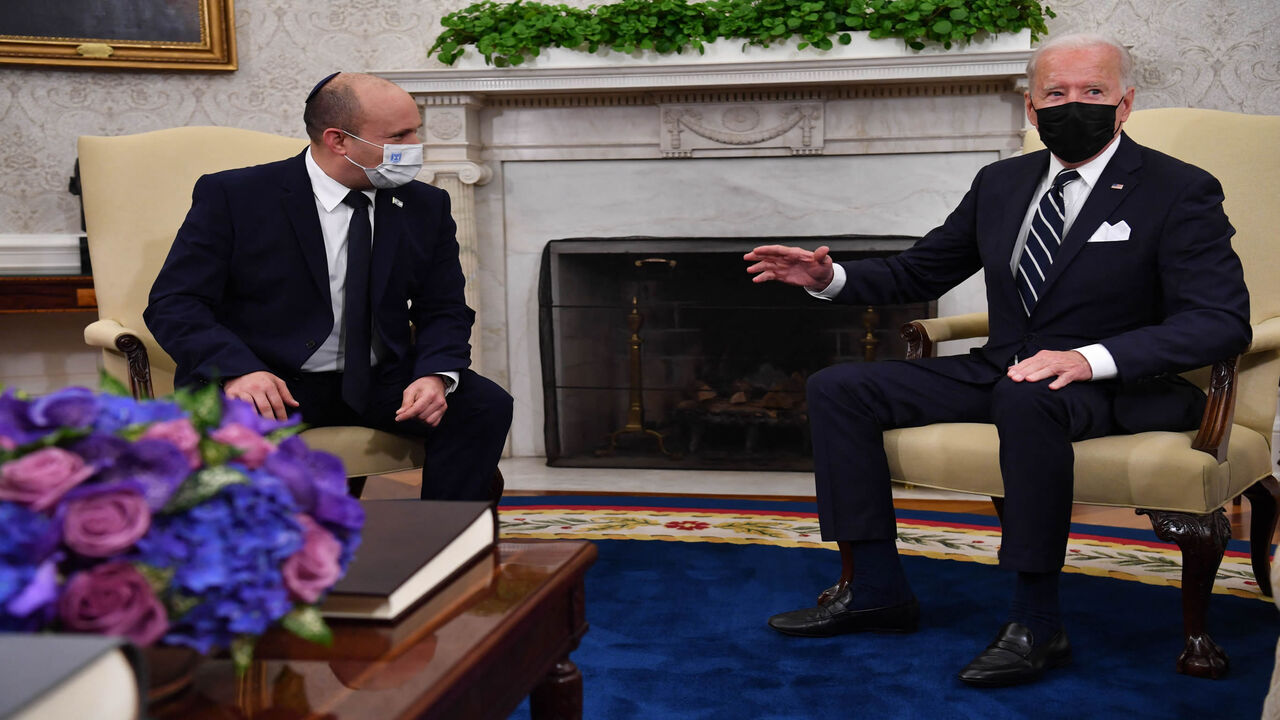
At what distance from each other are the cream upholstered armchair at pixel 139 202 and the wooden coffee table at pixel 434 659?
5.51 feet

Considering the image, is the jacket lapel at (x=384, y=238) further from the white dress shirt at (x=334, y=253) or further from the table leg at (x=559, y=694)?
the table leg at (x=559, y=694)

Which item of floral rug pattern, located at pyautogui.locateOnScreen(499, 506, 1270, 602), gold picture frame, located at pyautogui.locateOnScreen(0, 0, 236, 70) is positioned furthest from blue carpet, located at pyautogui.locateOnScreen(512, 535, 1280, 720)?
gold picture frame, located at pyautogui.locateOnScreen(0, 0, 236, 70)

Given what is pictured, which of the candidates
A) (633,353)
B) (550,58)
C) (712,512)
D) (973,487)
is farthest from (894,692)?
(550,58)

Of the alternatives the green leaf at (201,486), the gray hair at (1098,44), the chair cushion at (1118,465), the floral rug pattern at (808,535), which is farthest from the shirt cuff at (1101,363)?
the green leaf at (201,486)

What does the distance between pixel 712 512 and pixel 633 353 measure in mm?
963

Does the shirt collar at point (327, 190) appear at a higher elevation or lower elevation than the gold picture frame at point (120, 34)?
lower

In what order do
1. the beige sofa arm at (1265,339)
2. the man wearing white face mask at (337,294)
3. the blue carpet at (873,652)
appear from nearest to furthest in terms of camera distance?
1. the blue carpet at (873,652)
2. the beige sofa arm at (1265,339)
3. the man wearing white face mask at (337,294)

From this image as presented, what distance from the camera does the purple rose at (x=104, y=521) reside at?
26.1 inches

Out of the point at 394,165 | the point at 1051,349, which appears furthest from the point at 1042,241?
the point at 394,165

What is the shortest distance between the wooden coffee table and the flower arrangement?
2.7 inches

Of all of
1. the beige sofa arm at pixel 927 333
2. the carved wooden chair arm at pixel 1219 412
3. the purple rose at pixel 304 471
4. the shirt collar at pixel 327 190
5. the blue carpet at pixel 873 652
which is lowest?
the blue carpet at pixel 873 652

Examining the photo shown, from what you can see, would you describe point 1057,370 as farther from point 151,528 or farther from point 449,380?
point 151,528

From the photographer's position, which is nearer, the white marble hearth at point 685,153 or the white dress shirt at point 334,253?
the white dress shirt at point 334,253

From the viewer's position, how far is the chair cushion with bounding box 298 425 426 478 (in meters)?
2.12
